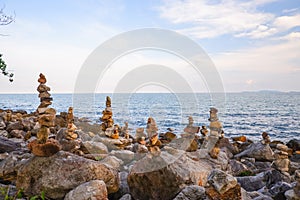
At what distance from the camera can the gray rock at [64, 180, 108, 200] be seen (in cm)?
581

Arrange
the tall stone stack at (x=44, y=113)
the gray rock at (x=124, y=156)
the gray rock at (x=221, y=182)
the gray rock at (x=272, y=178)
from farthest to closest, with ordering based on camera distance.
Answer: the gray rock at (x=124, y=156) → the gray rock at (x=272, y=178) → the tall stone stack at (x=44, y=113) → the gray rock at (x=221, y=182)

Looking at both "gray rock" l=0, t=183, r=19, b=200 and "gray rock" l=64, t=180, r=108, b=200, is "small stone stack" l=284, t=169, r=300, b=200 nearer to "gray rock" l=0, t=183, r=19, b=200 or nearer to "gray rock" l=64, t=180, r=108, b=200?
"gray rock" l=64, t=180, r=108, b=200

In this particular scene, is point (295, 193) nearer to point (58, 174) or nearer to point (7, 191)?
point (58, 174)

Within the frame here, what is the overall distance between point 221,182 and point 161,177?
172cm

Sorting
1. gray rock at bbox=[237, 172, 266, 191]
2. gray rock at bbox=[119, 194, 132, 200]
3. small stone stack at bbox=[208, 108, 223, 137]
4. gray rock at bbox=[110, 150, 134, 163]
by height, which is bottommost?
gray rock at bbox=[237, 172, 266, 191]

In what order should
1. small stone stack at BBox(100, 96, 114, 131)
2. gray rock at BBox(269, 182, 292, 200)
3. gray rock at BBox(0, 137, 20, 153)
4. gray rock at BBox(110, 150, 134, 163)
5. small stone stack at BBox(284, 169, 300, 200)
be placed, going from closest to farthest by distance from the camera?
small stone stack at BBox(284, 169, 300, 200)
gray rock at BBox(269, 182, 292, 200)
gray rock at BBox(0, 137, 20, 153)
gray rock at BBox(110, 150, 134, 163)
small stone stack at BBox(100, 96, 114, 131)

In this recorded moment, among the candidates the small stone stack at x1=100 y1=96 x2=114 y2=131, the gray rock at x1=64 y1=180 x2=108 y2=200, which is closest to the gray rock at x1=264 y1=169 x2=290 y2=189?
the gray rock at x1=64 y1=180 x2=108 y2=200

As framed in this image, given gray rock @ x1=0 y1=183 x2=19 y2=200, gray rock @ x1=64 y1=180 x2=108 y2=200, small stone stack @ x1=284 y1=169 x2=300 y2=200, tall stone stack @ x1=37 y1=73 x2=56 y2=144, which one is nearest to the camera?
gray rock @ x1=64 y1=180 x2=108 y2=200

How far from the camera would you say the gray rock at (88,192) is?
5.81 metres

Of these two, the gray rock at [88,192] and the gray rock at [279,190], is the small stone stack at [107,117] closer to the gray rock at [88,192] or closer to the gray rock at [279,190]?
the gray rock at [88,192]

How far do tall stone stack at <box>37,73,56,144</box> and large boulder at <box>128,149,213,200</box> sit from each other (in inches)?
91.5

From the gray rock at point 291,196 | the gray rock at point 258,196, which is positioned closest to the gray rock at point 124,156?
the gray rock at point 258,196

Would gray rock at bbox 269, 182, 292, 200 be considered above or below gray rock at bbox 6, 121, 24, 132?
above

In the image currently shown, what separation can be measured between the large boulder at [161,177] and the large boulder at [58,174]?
62cm
